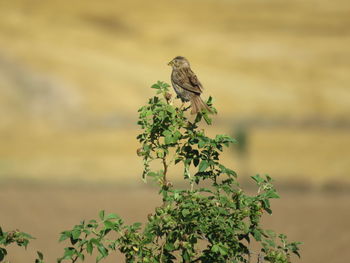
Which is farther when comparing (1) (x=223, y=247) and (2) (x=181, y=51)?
(2) (x=181, y=51)

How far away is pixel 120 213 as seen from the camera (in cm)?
2294

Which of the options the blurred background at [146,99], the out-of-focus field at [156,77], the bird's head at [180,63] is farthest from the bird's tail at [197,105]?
the out-of-focus field at [156,77]

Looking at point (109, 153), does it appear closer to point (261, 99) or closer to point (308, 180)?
point (308, 180)

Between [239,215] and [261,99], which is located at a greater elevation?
[261,99]

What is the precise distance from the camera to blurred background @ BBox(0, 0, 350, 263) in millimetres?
24656

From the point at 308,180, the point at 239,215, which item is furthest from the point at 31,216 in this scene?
the point at 239,215

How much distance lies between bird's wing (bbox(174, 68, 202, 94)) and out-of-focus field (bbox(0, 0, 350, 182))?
72.0 feet

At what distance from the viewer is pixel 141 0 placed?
72.6 m

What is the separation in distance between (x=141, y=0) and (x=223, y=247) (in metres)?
67.1

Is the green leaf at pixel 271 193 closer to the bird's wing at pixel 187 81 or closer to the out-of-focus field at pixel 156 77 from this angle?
the bird's wing at pixel 187 81

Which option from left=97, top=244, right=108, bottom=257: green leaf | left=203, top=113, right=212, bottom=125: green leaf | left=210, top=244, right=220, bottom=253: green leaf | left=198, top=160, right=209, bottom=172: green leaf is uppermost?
left=203, top=113, right=212, bottom=125: green leaf

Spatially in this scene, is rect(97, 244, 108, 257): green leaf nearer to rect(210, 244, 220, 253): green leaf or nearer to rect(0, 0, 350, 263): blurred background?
rect(210, 244, 220, 253): green leaf

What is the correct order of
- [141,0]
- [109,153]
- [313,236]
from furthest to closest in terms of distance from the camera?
1. [141,0]
2. [109,153]
3. [313,236]

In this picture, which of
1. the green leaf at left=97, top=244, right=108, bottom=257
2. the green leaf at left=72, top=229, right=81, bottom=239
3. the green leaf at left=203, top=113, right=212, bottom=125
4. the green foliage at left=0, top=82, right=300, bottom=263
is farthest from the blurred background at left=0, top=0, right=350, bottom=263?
the green leaf at left=72, top=229, right=81, bottom=239
